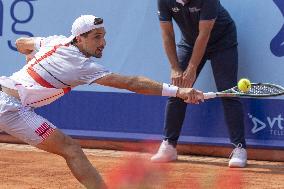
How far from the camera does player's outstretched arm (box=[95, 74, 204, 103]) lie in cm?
565

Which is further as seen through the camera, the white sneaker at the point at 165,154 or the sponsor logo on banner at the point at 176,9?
the white sneaker at the point at 165,154

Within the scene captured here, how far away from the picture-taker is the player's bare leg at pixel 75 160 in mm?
5586

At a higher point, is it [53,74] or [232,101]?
[53,74]

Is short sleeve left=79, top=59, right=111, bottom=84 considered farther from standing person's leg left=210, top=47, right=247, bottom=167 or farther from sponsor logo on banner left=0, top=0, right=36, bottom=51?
sponsor logo on banner left=0, top=0, right=36, bottom=51

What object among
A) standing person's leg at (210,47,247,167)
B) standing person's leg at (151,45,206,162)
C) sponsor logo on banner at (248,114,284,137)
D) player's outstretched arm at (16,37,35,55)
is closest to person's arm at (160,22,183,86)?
standing person's leg at (151,45,206,162)

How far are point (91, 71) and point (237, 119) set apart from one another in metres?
2.63

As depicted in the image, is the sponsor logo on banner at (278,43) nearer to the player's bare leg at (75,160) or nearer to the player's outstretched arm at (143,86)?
the player's outstretched arm at (143,86)

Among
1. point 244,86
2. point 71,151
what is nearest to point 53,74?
point 71,151

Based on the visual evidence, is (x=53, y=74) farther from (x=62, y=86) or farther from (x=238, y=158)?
(x=238, y=158)

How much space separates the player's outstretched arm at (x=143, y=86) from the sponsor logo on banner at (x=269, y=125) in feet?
8.07

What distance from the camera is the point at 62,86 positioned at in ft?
19.0

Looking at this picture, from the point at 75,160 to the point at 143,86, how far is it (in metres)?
0.70

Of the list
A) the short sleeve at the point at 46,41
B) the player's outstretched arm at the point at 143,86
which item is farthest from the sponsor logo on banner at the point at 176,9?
the player's outstretched arm at the point at 143,86

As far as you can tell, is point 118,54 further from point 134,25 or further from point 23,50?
point 23,50
